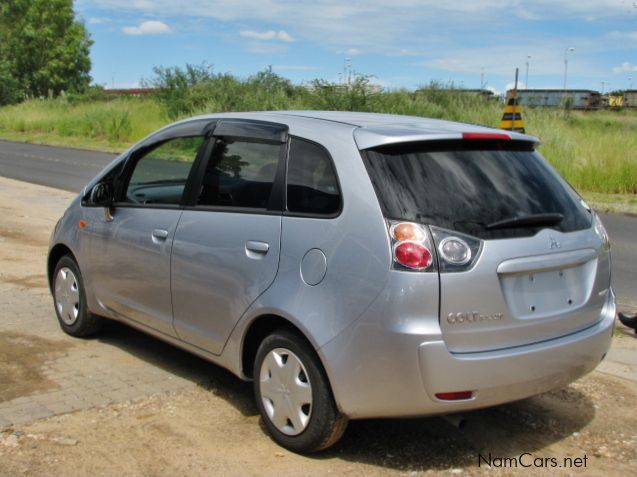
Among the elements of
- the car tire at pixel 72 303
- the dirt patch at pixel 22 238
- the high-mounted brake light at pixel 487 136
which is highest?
the high-mounted brake light at pixel 487 136

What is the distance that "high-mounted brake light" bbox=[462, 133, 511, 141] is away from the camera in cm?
406

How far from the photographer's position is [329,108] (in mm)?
25562

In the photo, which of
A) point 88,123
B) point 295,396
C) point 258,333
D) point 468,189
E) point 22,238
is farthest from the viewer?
point 88,123

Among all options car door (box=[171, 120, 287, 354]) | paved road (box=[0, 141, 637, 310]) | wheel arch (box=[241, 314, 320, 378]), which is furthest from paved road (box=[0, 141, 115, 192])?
wheel arch (box=[241, 314, 320, 378])

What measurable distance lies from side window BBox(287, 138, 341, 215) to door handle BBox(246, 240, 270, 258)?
24 centimetres

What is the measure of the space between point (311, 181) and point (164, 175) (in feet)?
7.43

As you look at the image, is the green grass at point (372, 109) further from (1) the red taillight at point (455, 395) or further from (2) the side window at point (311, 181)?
(1) the red taillight at point (455, 395)

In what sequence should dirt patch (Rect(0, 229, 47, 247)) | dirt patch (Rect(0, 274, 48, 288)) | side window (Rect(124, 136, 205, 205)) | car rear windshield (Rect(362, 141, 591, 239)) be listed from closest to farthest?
car rear windshield (Rect(362, 141, 591, 239)) → side window (Rect(124, 136, 205, 205)) → dirt patch (Rect(0, 274, 48, 288)) → dirt patch (Rect(0, 229, 47, 247))

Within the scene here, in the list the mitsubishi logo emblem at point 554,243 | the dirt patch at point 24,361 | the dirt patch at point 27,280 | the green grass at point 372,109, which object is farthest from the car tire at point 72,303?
the green grass at point 372,109

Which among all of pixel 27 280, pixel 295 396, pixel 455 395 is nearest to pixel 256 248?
pixel 295 396

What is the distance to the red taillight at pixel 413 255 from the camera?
140 inches

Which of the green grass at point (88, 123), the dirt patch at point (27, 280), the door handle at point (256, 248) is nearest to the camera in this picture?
the door handle at point (256, 248)

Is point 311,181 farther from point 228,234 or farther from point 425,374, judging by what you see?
point 425,374

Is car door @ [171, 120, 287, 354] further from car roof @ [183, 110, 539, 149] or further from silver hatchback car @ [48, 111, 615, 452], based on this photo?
car roof @ [183, 110, 539, 149]
